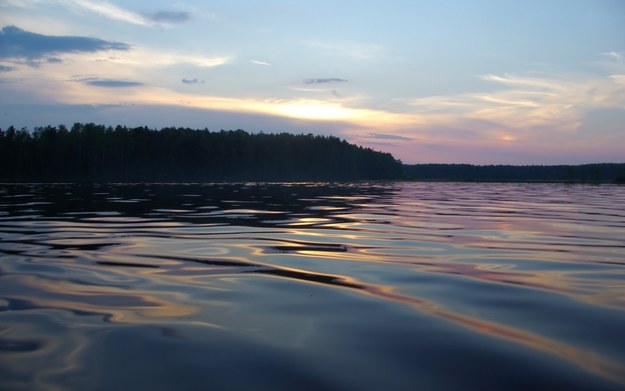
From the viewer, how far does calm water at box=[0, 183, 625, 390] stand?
3.51 metres

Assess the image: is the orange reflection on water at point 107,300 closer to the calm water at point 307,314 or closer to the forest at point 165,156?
the calm water at point 307,314

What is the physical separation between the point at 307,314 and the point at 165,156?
356ft

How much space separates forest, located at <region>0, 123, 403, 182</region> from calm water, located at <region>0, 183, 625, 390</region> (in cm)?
7787

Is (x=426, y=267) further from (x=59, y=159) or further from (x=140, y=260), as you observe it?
(x=59, y=159)

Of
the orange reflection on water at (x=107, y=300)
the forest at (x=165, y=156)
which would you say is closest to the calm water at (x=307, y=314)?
the orange reflection on water at (x=107, y=300)

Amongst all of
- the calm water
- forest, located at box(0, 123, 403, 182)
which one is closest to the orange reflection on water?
the calm water

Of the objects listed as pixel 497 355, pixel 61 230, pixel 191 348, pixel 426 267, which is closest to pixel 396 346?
pixel 497 355

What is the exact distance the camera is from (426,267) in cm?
761

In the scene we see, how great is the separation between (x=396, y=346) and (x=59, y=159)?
333 ft

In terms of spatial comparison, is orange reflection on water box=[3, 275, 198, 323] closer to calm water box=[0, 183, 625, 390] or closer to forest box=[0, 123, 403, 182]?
calm water box=[0, 183, 625, 390]

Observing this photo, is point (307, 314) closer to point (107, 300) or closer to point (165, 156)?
point (107, 300)

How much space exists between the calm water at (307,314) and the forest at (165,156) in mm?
77873

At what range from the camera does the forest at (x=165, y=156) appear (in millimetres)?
92500

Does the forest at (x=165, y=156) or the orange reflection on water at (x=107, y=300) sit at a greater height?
the forest at (x=165, y=156)
